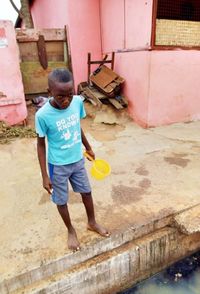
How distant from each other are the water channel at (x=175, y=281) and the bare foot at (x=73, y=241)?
74 centimetres

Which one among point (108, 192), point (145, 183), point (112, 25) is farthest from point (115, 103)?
point (108, 192)

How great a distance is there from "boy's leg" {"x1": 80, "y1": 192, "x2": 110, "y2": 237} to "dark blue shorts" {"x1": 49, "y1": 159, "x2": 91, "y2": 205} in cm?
12

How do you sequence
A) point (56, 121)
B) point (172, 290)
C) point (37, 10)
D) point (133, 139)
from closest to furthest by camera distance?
point (56, 121) → point (172, 290) → point (133, 139) → point (37, 10)

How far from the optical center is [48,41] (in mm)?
5707

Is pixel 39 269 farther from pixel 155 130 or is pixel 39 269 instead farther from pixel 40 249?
pixel 155 130

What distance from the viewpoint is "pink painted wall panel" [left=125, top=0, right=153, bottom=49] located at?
14.8 feet

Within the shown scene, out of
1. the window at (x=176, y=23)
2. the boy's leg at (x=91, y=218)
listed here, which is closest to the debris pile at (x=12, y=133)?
the window at (x=176, y=23)

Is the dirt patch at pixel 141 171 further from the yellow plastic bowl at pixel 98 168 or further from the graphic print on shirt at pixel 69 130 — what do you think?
the graphic print on shirt at pixel 69 130

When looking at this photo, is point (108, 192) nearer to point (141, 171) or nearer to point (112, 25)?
point (141, 171)

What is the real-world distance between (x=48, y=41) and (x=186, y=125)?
11.5 feet

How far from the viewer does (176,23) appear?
4.65m

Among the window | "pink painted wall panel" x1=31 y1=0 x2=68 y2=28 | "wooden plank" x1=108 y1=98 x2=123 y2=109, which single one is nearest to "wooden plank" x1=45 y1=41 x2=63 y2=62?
"pink painted wall panel" x1=31 y1=0 x2=68 y2=28

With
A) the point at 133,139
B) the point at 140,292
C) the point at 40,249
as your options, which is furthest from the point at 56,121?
the point at 133,139

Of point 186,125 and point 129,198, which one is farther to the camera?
point 186,125
